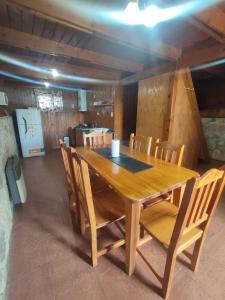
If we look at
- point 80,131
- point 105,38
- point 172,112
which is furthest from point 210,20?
point 80,131

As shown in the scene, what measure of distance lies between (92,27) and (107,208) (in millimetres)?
1907

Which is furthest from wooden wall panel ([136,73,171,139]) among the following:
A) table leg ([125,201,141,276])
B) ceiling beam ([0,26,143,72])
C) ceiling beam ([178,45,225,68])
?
table leg ([125,201,141,276])

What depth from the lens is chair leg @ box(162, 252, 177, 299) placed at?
99 cm

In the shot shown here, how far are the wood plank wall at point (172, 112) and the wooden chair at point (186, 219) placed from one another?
1.95 m

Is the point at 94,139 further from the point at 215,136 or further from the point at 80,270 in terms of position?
the point at 215,136

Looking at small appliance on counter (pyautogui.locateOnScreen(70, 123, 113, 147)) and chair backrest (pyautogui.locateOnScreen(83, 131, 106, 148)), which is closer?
chair backrest (pyautogui.locateOnScreen(83, 131, 106, 148))

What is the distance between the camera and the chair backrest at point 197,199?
81 centimetres

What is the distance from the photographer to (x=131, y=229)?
1080mm

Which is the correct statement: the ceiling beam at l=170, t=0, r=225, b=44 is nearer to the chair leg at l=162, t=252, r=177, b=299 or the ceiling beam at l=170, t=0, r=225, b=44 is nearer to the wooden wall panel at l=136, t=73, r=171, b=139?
the wooden wall panel at l=136, t=73, r=171, b=139

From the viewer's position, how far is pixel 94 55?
108 inches

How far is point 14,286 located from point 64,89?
530 cm

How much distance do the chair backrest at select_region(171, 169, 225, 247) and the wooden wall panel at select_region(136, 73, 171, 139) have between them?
2135mm

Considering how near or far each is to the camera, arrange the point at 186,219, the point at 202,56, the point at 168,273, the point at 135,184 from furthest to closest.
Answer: the point at 202,56, the point at 135,184, the point at 168,273, the point at 186,219

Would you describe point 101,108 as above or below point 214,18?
below
